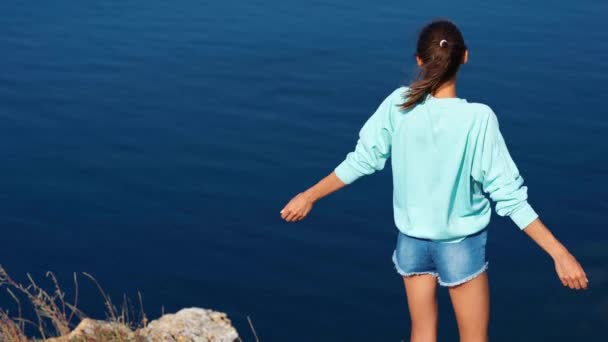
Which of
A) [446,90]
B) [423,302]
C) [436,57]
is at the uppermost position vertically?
[436,57]

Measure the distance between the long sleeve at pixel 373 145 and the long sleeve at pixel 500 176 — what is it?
14.3 inches

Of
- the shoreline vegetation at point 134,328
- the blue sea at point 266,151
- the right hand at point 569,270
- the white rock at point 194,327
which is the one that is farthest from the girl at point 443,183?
the blue sea at point 266,151

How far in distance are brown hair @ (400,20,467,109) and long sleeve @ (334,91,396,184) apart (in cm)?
13

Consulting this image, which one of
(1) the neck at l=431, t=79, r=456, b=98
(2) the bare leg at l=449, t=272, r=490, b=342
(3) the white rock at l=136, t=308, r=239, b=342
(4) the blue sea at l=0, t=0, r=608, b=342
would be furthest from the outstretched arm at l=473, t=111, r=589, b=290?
(4) the blue sea at l=0, t=0, r=608, b=342

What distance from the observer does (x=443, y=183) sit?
4078mm

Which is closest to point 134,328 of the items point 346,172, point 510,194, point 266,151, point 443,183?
point 346,172

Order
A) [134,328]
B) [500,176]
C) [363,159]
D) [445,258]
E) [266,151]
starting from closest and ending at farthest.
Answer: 1. [500,176]
2. [445,258]
3. [363,159]
4. [134,328]
5. [266,151]

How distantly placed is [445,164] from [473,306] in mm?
587

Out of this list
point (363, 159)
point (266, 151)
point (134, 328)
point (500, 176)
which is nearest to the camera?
point (500, 176)

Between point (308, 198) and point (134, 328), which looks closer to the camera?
point (308, 198)

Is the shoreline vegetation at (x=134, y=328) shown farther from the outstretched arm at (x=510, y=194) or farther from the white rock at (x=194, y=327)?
the outstretched arm at (x=510, y=194)

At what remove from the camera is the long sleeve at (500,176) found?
3.96 metres

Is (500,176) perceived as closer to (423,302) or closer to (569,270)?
(569,270)

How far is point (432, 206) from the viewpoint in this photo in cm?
412
